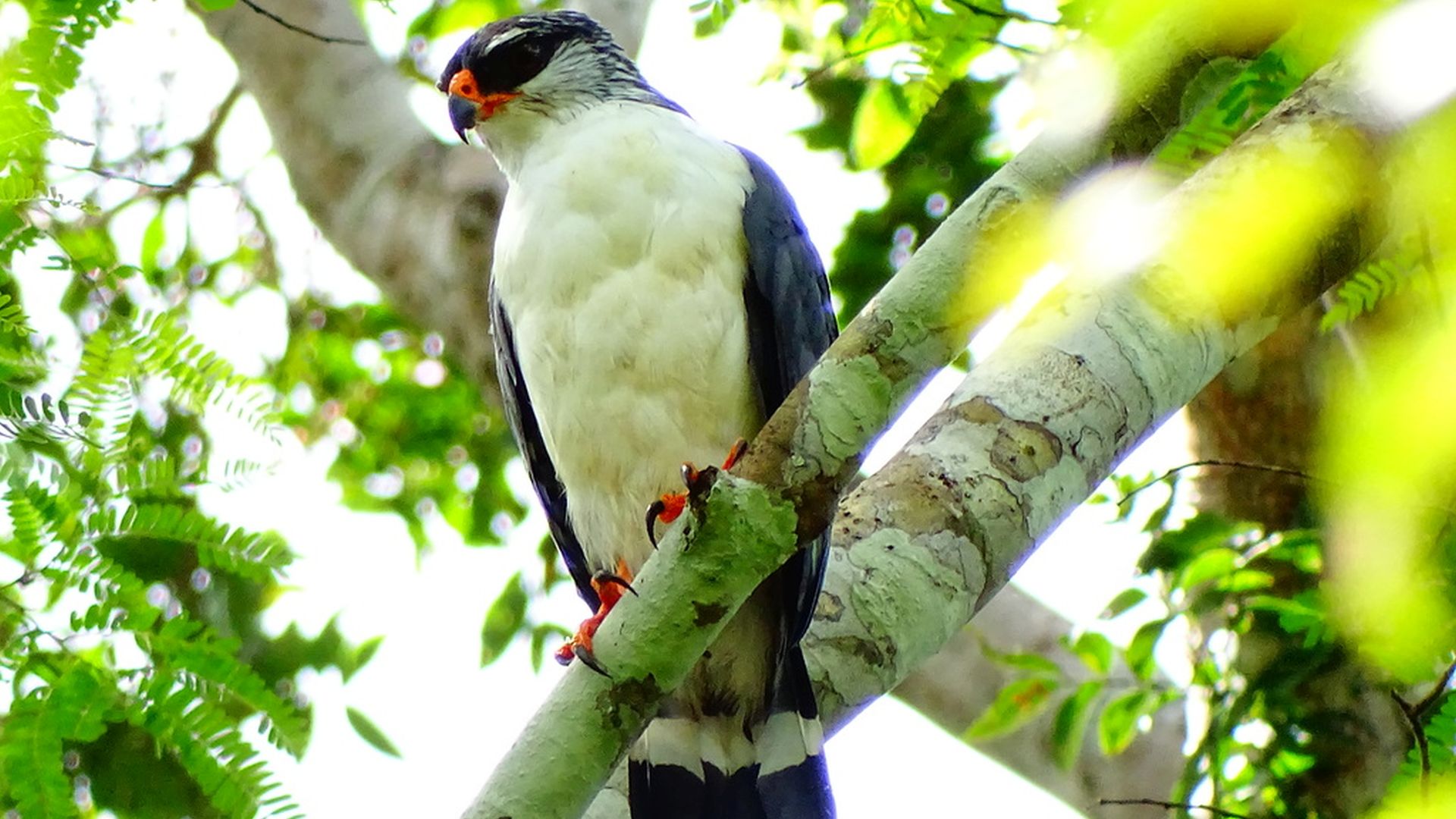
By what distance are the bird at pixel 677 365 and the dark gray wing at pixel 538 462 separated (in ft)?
0.39

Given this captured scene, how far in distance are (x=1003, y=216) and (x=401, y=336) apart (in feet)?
13.5

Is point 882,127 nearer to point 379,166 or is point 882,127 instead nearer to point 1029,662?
point 1029,662

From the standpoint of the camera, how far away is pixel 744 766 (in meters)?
2.70

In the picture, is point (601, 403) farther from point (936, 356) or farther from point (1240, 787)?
point (1240, 787)

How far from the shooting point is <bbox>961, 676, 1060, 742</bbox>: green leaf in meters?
3.61

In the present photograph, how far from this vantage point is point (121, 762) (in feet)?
11.4

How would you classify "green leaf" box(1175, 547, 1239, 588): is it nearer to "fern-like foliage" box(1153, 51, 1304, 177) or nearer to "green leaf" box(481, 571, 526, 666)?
"fern-like foliage" box(1153, 51, 1304, 177)

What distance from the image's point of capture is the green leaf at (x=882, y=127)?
308cm

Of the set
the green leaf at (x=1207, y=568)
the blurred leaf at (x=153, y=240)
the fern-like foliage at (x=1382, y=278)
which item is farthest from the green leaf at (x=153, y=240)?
the fern-like foliage at (x=1382, y=278)

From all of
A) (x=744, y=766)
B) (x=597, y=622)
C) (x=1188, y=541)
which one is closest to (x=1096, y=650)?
(x=1188, y=541)

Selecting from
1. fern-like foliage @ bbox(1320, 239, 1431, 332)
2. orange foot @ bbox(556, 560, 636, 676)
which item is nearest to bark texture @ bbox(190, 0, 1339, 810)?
orange foot @ bbox(556, 560, 636, 676)

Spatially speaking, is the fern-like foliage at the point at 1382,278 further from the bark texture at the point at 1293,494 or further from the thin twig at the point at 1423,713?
the bark texture at the point at 1293,494

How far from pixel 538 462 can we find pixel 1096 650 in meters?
1.53

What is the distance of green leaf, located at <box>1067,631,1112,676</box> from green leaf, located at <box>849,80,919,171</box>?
137cm
